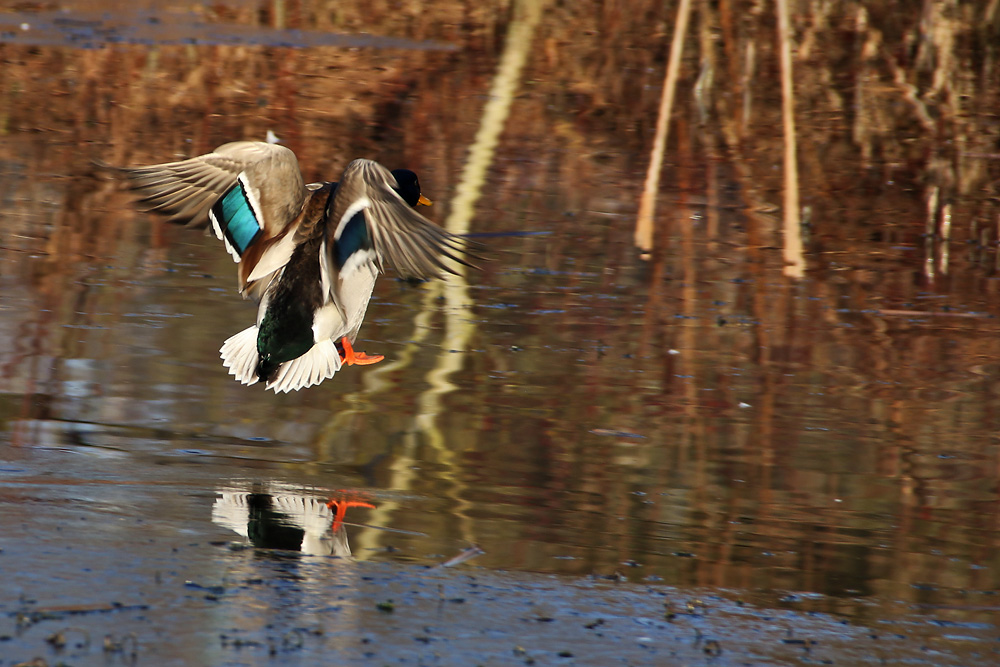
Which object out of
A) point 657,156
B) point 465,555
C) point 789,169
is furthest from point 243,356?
point 789,169

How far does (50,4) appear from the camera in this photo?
56.4ft

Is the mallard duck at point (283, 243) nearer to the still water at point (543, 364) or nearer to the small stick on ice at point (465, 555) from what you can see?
the still water at point (543, 364)

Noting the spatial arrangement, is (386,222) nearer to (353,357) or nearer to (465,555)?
(353,357)

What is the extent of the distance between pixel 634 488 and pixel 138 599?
6.93 ft

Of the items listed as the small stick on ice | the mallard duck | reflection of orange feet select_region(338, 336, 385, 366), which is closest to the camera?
the small stick on ice

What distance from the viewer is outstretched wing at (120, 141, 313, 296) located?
5996 mm

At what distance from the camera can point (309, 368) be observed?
6215mm

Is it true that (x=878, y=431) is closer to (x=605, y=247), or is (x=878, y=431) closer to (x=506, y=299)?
(x=506, y=299)

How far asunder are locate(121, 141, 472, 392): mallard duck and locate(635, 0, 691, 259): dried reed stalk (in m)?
3.43

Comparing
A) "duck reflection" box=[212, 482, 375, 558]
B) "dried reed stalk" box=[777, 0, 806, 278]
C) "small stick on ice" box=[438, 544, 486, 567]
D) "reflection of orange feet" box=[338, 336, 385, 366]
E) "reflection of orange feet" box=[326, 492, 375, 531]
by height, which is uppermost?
"dried reed stalk" box=[777, 0, 806, 278]

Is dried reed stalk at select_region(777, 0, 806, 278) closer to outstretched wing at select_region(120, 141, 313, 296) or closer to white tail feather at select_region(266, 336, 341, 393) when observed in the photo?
white tail feather at select_region(266, 336, 341, 393)

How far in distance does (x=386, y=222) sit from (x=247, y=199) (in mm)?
810

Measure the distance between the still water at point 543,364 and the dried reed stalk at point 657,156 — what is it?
113 millimetres

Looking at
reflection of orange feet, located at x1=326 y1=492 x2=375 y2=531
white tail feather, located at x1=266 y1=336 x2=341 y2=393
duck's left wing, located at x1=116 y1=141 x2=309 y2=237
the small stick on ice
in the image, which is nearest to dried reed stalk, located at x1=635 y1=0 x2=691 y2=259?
white tail feather, located at x1=266 y1=336 x2=341 y2=393
